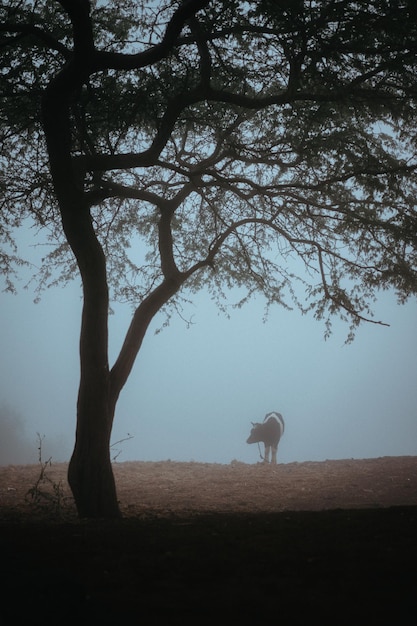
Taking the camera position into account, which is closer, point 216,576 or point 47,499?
point 216,576

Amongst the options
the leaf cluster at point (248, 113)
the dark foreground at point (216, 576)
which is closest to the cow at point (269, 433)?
the leaf cluster at point (248, 113)

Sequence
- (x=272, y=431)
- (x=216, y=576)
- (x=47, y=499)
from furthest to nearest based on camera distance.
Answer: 1. (x=272, y=431)
2. (x=47, y=499)
3. (x=216, y=576)

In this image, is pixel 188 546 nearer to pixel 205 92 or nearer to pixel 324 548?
pixel 324 548

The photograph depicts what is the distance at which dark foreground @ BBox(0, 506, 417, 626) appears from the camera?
225 cm

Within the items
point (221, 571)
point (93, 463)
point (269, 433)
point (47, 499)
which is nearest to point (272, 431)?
point (269, 433)

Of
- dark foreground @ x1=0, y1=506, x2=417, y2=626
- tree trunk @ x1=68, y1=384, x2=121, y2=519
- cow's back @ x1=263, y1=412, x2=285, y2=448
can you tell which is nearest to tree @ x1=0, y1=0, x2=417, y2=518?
tree trunk @ x1=68, y1=384, x2=121, y2=519

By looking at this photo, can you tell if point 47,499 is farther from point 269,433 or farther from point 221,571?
point 269,433

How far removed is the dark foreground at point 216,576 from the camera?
7.38 feet

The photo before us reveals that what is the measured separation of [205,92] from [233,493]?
314 inches

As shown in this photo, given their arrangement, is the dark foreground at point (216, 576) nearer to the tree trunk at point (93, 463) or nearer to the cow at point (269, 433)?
the tree trunk at point (93, 463)

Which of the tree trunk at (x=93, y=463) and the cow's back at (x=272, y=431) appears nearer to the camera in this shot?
the tree trunk at (x=93, y=463)

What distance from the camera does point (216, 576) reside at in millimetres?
2771

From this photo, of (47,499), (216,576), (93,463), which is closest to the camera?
(216,576)

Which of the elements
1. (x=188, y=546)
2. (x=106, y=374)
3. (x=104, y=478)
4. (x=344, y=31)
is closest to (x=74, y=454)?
(x=104, y=478)
